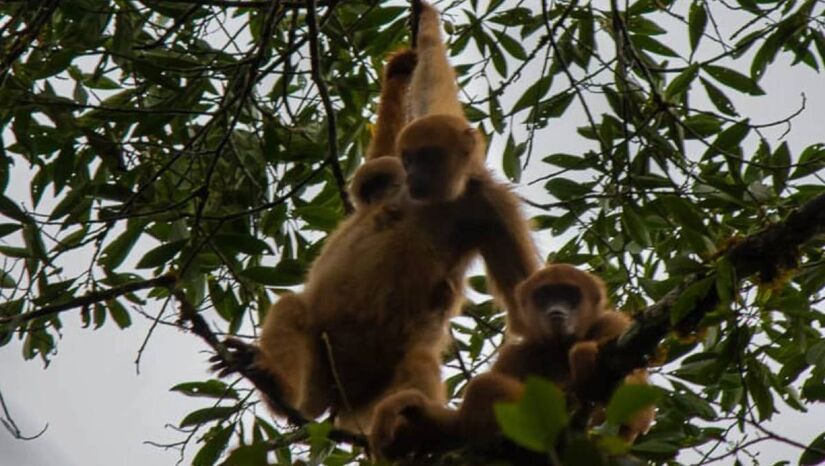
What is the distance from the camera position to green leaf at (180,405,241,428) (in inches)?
274

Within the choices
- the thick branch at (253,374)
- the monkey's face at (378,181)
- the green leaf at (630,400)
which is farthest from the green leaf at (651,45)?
the green leaf at (630,400)

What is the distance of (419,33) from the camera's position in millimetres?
8219

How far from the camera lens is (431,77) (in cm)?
806

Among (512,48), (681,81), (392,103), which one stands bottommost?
(681,81)

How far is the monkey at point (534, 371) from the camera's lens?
5.18m

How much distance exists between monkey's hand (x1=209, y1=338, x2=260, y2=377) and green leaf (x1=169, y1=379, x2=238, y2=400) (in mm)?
486

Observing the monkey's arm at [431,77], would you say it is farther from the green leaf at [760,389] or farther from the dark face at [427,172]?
the green leaf at [760,389]

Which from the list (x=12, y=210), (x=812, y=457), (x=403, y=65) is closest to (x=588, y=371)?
(x=812, y=457)

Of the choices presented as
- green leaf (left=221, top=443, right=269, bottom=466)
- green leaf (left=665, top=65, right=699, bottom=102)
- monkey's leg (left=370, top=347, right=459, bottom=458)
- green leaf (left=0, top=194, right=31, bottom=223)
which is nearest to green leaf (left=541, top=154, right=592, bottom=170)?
green leaf (left=665, top=65, right=699, bottom=102)

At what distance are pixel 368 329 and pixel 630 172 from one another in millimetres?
1912

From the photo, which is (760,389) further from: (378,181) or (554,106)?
(378,181)

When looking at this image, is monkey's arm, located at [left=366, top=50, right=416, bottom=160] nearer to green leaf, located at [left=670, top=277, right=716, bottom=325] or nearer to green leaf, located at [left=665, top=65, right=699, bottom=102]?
green leaf, located at [left=665, top=65, right=699, bottom=102]

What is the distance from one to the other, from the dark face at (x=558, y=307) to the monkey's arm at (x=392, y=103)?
226 centimetres

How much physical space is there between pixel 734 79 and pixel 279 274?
3.22 m
